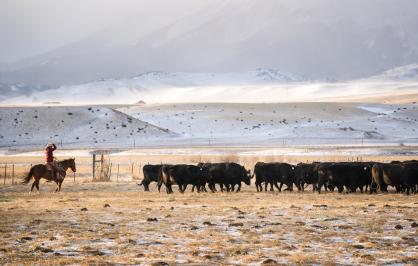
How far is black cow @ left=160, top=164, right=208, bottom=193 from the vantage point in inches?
1278

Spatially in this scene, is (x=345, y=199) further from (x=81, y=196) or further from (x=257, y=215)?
(x=81, y=196)

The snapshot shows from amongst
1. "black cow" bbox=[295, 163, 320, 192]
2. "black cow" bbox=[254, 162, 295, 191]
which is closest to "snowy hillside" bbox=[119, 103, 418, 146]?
"black cow" bbox=[295, 163, 320, 192]

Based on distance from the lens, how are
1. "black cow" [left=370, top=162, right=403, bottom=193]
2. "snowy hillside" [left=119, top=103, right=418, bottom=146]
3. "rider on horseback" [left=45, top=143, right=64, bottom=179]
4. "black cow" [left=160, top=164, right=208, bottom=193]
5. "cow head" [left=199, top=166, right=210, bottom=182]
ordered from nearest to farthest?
"black cow" [left=370, top=162, right=403, bottom=193] → "black cow" [left=160, top=164, right=208, bottom=193] → "rider on horseback" [left=45, top=143, right=64, bottom=179] → "cow head" [left=199, top=166, right=210, bottom=182] → "snowy hillside" [left=119, top=103, right=418, bottom=146]

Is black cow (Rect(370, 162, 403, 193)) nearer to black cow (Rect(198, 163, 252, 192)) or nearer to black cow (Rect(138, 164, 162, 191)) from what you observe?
black cow (Rect(198, 163, 252, 192))

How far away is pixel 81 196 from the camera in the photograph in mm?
29922

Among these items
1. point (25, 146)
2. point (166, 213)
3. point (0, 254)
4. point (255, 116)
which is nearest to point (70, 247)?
point (0, 254)

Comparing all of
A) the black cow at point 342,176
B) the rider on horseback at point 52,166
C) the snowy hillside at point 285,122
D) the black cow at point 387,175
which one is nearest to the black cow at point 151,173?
the rider on horseback at point 52,166

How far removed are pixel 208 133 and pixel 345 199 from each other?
273 ft

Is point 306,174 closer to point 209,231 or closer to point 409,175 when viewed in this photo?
point 409,175

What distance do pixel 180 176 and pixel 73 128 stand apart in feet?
231

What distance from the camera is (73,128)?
101438mm

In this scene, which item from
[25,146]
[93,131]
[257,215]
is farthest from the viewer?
[93,131]

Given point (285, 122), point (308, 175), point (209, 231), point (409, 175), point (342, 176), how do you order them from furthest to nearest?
point (285, 122), point (308, 175), point (342, 176), point (409, 175), point (209, 231)

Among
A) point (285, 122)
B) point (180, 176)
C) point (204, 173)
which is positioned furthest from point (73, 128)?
point (180, 176)
